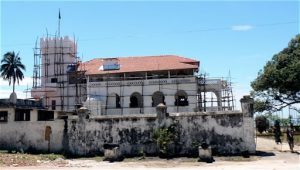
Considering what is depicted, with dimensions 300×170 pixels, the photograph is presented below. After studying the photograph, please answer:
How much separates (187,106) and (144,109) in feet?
13.2

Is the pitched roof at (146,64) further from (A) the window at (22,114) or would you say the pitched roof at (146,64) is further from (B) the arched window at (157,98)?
(A) the window at (22,114)

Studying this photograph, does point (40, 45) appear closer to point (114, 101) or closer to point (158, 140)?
point (114, 101)

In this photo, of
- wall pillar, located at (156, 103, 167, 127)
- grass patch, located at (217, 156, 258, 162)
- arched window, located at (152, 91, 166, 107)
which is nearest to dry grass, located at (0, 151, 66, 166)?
wall pillar, located at (156, 103, 167, 127)

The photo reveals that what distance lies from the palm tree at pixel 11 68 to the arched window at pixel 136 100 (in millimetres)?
19852

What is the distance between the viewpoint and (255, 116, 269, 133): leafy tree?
48344mm

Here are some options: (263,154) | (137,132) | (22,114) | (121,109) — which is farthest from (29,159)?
(121,109)

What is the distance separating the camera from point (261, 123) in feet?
160

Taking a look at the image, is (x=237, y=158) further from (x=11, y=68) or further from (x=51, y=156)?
(x=11, y=68)

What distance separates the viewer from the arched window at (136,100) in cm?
4100

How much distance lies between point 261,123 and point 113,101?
59.7 ft

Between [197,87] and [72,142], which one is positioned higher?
[197,87]

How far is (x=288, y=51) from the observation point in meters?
41.3

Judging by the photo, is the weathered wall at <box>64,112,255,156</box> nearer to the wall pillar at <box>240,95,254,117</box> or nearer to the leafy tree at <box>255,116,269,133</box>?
the wall pillar at <box>240,95,254,117</box>

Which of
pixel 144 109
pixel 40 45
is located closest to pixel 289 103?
pixel 144 109
